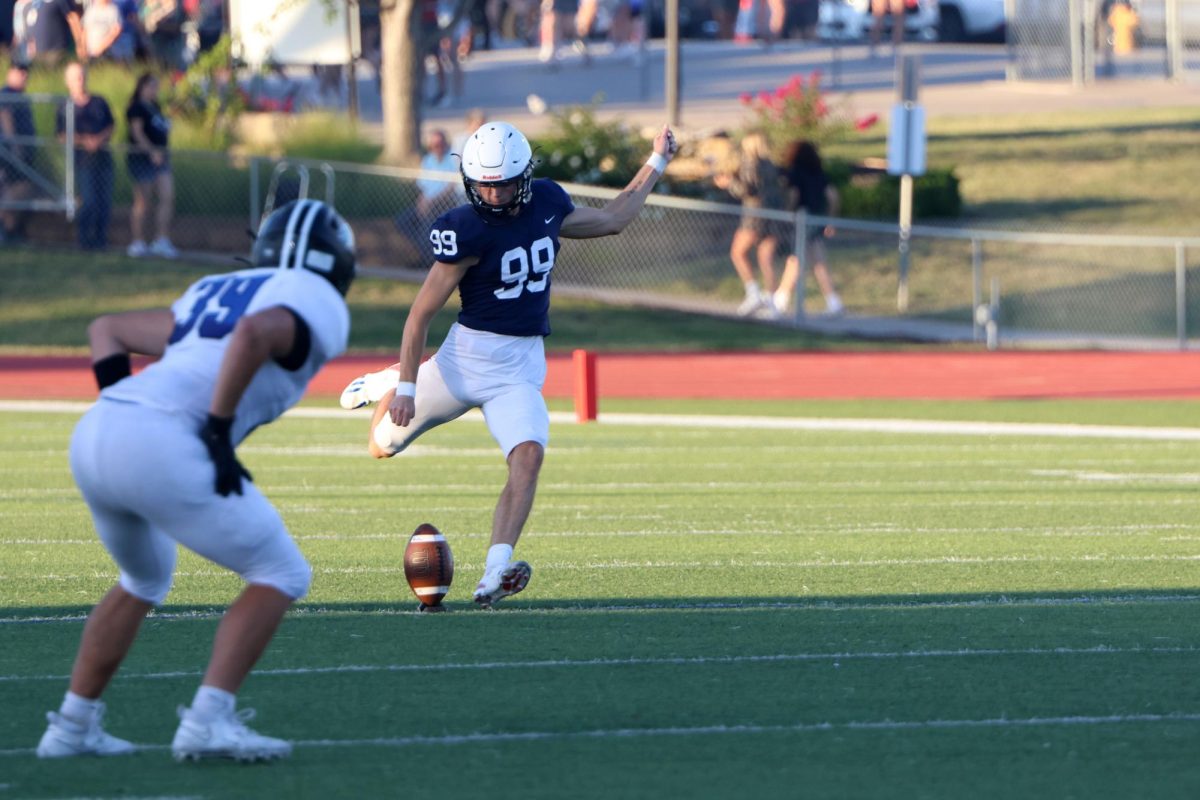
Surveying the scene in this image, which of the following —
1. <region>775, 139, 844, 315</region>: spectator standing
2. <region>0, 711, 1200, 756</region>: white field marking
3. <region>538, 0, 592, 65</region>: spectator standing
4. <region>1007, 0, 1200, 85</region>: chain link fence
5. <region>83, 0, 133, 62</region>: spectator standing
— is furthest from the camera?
<region>538, 0, 592, 65</region>: spectator standing

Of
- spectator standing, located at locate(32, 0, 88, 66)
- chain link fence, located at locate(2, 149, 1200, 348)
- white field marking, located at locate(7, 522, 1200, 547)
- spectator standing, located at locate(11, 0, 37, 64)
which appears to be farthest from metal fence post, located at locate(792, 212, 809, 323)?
white field marking, located at locate(7, 522, 1200, 547)

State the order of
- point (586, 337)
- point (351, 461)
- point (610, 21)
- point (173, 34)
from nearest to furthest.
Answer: point (351, 461) → point (586, 337) → point (173, 34) → point (610, 21)

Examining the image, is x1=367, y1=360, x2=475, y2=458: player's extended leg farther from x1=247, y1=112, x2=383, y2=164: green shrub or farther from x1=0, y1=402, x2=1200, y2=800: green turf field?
x1=247, y1=112, x2=383, y2=164: green shrub

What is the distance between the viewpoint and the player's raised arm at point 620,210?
8.82 metres

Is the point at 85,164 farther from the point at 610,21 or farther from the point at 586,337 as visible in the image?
the point at 610,21

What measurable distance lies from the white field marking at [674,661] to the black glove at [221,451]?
1.77 metres

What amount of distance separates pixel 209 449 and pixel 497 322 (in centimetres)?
326

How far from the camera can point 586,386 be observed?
16438 millimetres

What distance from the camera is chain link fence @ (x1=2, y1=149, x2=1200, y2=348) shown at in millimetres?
24562

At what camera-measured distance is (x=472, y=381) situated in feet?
28.0

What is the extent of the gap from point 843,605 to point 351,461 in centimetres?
640

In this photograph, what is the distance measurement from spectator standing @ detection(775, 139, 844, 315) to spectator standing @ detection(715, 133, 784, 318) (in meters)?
0.18

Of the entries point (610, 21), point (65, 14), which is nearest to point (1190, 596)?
point (65, 14)

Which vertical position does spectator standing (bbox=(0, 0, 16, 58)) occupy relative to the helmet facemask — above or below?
above
